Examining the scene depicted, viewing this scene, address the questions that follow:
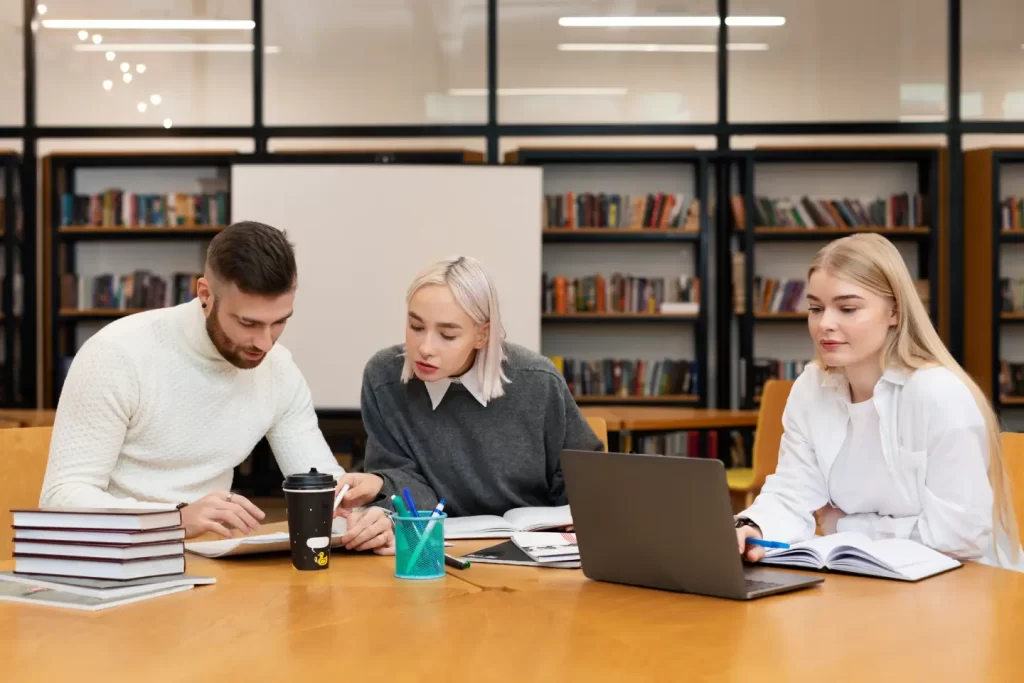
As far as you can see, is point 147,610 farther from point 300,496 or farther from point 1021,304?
point 1021,304

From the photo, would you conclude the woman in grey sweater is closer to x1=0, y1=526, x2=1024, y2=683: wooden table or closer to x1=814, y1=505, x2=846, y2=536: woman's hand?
x1=814, y1=505, x2=846, y2=536: woman's hand

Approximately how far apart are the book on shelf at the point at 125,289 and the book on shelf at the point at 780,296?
3.40 metres

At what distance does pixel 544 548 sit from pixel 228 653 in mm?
703

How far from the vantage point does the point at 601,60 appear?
702 cm

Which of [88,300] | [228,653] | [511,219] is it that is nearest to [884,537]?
[228,653]

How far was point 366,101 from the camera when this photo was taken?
23.0 ft

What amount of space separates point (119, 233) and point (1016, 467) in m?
5.77

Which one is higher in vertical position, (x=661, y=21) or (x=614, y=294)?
(x=661, y=21)

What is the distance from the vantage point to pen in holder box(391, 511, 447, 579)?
1667mm

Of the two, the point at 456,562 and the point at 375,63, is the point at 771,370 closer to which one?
the point at 375,63

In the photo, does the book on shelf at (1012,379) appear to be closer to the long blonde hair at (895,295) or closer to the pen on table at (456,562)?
the long blonde hair at (895,295)

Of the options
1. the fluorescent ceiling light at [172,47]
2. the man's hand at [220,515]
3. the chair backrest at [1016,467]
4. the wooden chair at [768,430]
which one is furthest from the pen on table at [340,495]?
the fluorescent ceiling light at [172,47]

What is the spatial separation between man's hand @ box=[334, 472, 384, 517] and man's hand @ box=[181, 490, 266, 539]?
0.24 m

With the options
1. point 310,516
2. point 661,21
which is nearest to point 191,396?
point 310,516
